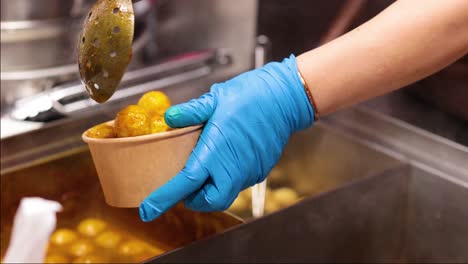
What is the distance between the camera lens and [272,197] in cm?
192

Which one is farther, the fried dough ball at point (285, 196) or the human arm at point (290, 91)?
the fried dough ball at point (285, 196)

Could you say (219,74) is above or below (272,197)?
above

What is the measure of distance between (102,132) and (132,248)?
20.2 inches

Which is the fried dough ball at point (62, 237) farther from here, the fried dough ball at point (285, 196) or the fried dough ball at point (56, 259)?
the fried dough ball at point (285, 196)

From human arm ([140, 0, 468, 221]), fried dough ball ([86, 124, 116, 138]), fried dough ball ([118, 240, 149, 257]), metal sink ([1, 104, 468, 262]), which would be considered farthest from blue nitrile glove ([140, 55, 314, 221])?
fried dough ball ([118, 240, 149, 257])

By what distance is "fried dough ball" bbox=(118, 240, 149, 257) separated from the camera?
1623 millimetres

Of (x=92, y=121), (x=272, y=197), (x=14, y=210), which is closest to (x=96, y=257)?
(x=14, y=210)

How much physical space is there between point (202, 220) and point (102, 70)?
2.11ft

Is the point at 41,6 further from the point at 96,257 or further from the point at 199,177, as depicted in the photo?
the point at 199,177

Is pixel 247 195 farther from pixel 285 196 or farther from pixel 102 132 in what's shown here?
pixel 102 132

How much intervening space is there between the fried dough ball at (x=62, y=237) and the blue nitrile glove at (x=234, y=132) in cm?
53

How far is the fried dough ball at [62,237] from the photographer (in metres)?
1.65

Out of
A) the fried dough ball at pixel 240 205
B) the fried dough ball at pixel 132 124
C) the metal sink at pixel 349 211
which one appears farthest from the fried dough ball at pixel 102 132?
the fried dough ball at pixel 240 205

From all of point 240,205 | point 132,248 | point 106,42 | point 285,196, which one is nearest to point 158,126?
point 106,42
